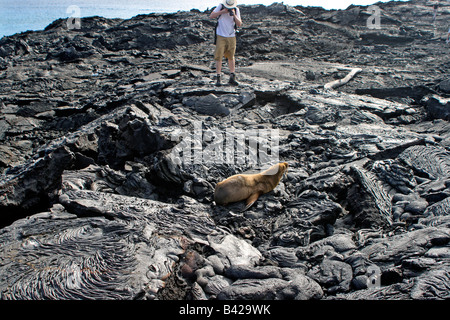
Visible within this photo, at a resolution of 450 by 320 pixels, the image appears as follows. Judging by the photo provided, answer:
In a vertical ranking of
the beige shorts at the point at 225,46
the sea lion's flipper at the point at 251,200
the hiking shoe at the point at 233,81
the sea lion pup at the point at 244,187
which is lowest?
the sea lion's flipper at the point at 251,200

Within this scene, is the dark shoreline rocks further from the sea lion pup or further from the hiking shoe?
the hiking shoe

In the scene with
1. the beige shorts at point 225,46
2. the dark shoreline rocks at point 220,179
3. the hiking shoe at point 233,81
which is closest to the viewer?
the dark shoreline rocks at point 220,179

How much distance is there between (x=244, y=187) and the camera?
14.7ft

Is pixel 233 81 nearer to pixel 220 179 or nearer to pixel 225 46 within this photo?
pixel 225 46

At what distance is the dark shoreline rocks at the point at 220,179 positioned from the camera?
9.69 feet

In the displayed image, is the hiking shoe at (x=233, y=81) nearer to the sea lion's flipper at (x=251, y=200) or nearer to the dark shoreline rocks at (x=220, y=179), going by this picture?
the dark shoreline rocks at (x=220, y=179)

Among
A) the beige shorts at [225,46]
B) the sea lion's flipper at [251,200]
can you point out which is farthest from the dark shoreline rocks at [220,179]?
the beige shorts at [225,46]

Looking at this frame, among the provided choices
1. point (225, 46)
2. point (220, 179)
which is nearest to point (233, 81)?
point (225, 46)

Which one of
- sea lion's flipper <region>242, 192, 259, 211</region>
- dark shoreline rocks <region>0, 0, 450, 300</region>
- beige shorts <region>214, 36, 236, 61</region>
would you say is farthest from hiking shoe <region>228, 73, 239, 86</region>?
sea lion's flipper <region>242, 192, 259, 211</region>

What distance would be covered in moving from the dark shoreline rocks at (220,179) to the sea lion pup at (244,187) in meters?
0.11

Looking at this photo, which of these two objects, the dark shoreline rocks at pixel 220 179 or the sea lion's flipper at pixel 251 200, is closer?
the dark shoreline rocks at pixel 220 179

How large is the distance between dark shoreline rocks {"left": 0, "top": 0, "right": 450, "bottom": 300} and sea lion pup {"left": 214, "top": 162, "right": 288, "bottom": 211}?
4.4 inches

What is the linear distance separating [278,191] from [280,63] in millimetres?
9062

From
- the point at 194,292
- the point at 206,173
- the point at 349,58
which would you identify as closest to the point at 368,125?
the point at 206,173
